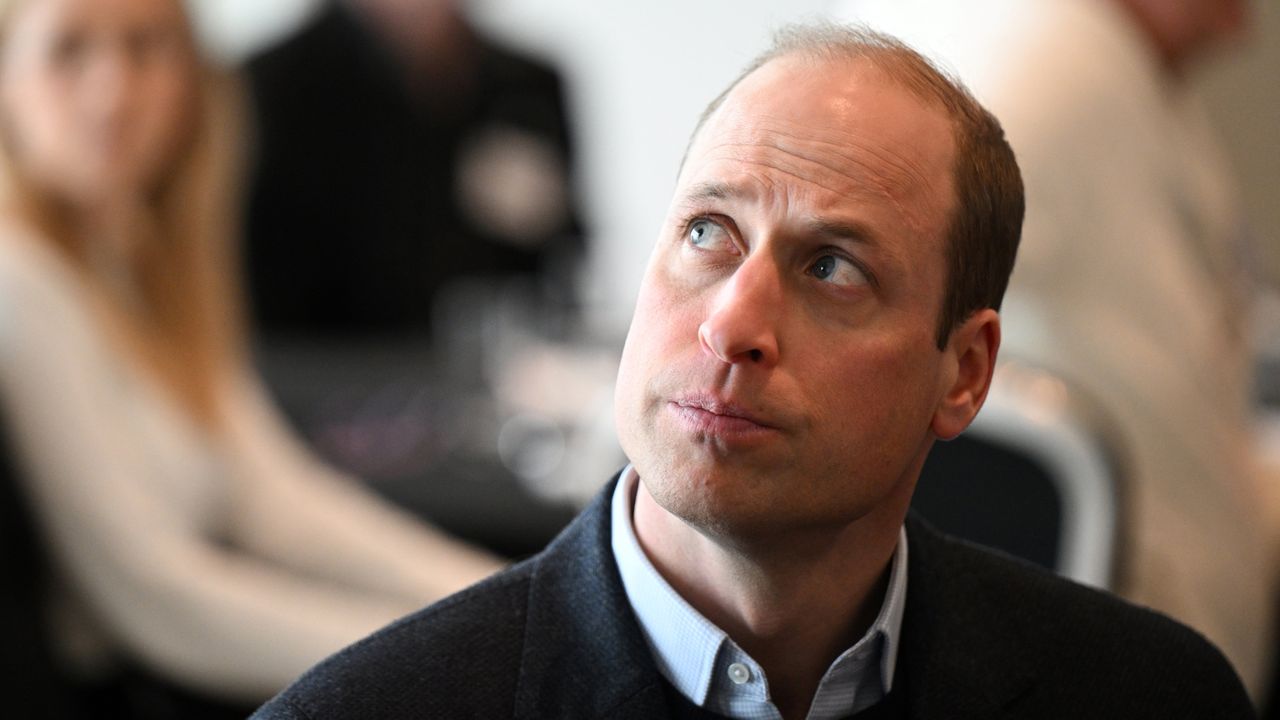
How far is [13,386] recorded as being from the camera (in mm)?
2150

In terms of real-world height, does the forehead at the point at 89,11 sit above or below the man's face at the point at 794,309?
below

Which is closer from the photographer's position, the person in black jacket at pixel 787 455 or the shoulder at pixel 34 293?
the person in black jacket at pixel 787 455

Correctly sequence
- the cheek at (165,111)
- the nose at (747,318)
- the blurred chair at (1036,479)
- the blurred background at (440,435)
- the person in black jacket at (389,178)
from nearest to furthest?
the nose at (747,318), the blurred chair at (1036,479), the blurred background at (440,435), the cheek at (165,111), the person in black jacket at (389,178)

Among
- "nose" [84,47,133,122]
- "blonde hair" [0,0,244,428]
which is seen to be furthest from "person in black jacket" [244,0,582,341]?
"nose" [84,47,133,122]

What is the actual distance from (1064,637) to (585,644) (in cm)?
37

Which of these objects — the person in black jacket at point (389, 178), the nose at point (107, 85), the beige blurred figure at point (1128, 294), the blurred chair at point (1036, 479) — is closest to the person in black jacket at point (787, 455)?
the blurred chair at point (1036, 479)

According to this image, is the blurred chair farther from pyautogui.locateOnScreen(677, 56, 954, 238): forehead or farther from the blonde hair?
the blonde hair

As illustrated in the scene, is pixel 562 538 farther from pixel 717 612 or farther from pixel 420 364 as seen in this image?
pixel 420 364

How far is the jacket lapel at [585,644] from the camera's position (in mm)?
1016

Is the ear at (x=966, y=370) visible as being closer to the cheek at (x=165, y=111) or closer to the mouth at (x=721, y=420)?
the mouth at (x=721, y=420)

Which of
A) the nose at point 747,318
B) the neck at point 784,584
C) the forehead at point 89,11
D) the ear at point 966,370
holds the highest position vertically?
the nose at point 747,318

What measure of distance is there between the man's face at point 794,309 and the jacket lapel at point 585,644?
104 millimetres

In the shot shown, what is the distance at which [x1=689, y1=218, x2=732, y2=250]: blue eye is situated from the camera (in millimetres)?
1030

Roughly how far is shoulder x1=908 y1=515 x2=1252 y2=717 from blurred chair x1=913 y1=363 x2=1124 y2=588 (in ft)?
1.86
